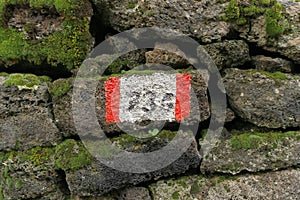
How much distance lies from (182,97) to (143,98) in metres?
0.58

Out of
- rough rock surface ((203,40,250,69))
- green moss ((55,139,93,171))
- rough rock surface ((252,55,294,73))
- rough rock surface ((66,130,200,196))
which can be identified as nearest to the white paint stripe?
rough rock surface ((66,130,200,196))

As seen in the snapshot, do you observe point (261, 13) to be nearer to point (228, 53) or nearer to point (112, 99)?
point (228, 53)

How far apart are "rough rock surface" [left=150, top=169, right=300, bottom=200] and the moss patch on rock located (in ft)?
7.26

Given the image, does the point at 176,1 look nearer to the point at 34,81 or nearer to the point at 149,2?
the point at 149,2

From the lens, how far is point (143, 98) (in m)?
5.06

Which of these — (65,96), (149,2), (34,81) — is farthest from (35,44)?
(149,2)

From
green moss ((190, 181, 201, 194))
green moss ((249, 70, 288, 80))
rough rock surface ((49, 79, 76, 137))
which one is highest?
green moss ((249, 70, 288, 80))

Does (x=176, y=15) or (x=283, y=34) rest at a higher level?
(x=176, y=15)

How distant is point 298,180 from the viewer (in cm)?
511

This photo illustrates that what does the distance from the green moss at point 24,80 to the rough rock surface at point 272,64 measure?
3.39 m

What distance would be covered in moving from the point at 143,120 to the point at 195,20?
5.77ft

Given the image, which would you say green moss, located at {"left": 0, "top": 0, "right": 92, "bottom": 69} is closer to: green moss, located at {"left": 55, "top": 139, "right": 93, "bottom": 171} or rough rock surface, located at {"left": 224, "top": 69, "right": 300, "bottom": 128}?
green moss, located at {"left": 55, "top": 139, "right": 93, "bottom": 171}

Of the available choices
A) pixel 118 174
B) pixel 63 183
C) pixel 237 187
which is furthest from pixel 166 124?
pixel 63 183

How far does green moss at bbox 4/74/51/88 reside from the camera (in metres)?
5.07
